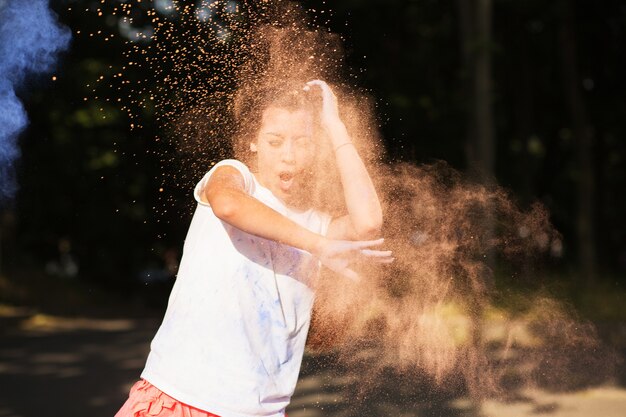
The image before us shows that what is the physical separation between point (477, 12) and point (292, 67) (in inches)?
533

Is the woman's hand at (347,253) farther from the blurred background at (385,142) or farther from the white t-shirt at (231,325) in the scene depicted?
the blurred background at (385,142)

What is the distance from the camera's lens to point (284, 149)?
3.41 meters

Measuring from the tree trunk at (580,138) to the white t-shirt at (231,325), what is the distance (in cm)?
1865

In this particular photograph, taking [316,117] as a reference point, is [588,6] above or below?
above

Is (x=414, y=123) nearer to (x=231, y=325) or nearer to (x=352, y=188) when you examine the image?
(x=352, y=188)

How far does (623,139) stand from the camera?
2834 cm

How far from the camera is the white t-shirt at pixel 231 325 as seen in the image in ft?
10.4

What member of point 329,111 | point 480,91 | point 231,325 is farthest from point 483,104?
point 231,325

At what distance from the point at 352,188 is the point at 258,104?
0.68 metres

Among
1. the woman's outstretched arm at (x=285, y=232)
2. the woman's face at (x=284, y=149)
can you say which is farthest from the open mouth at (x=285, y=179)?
the woman's outstretched arm at (x=285, y=232)

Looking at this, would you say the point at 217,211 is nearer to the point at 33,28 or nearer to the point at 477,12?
the point at 33,28

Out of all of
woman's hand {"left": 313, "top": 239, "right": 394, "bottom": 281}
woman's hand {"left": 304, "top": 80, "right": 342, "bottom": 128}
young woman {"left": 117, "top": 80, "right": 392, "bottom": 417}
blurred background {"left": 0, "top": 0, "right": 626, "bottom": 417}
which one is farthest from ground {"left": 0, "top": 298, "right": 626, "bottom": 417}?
woman's hand {"left": 313, "top": 239, "right": 394, "bottom": 281}

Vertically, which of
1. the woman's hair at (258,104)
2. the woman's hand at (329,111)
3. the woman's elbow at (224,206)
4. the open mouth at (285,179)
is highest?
the woman's hair at (258,104)

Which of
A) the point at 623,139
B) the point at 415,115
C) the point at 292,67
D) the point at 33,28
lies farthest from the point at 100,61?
the point at 623,139
